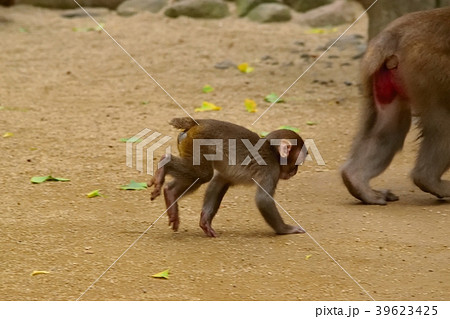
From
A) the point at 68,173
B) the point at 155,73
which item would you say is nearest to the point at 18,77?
the point at 155,73

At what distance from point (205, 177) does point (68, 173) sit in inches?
72.8

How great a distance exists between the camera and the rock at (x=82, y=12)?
14.0 m

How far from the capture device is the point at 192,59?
1132 cm

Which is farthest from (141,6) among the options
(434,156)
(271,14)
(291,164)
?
(291,164)

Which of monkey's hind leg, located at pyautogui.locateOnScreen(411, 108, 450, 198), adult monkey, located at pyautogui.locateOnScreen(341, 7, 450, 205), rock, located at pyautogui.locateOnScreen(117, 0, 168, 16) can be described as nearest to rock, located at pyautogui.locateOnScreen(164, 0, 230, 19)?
rock, located at pyautogui.locateOnScreen(117, 0, 168, 16)

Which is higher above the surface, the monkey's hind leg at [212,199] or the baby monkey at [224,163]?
the baby monkey at [224,163]

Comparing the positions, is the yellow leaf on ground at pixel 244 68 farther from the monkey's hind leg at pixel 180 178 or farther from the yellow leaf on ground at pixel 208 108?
the monkey's hind leg at pixel 180 178

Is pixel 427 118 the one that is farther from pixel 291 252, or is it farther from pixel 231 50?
pixel 231 50

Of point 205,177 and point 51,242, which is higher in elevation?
point 205,177

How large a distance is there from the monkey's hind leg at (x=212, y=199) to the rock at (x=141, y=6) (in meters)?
9.00

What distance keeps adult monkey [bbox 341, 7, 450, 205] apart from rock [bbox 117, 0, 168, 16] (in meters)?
8.62

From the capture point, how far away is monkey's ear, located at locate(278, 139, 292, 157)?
5.41 metres

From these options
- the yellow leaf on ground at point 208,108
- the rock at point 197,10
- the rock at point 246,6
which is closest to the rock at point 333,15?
the rock at point 246,6
